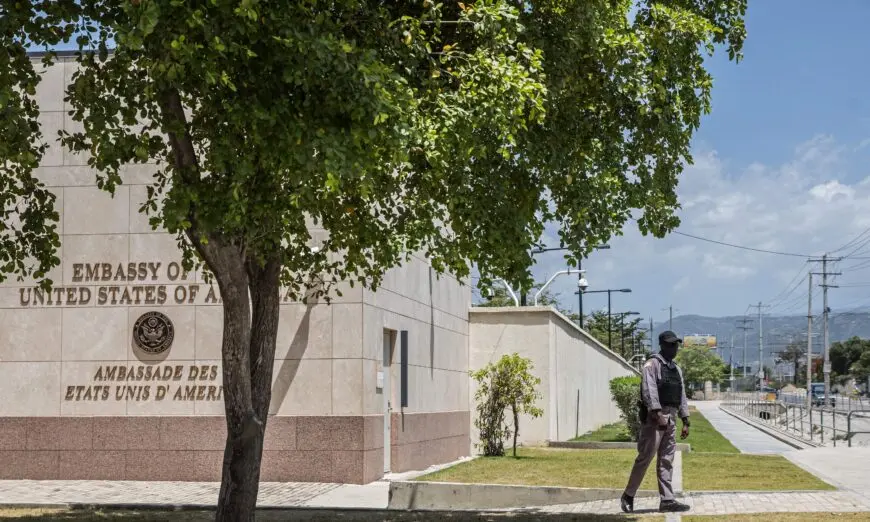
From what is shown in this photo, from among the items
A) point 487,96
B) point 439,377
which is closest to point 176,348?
point 439,377

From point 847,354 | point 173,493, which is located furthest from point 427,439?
point 847,354

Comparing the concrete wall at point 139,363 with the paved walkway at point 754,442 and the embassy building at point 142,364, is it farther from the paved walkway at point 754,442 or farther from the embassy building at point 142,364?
the paved walkway at point 754,442

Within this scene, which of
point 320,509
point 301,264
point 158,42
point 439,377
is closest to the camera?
point 158,42

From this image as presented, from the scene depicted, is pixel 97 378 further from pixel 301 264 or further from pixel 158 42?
pixel 158 42

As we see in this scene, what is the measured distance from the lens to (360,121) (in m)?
8.41

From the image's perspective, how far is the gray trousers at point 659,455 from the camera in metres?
12.1

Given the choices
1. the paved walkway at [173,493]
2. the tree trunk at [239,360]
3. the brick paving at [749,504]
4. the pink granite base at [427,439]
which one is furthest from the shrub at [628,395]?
the tree trunk at [239,360]

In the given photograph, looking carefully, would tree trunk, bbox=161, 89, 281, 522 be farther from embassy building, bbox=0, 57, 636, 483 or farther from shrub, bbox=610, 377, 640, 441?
shrub, bbox=610, 377, 640, 441

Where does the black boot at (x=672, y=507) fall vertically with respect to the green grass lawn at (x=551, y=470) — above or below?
above

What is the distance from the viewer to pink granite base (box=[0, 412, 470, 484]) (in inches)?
645

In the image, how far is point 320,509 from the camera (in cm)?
1304

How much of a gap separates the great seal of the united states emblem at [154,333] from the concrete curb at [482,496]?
495 centimetres

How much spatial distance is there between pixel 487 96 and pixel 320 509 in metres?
5.80

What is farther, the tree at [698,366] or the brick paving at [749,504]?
the tree at [698,366]
